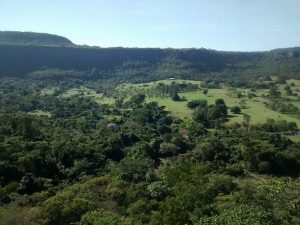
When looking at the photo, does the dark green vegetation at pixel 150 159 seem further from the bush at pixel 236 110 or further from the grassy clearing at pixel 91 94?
the grassy clearing at pixel 91 94

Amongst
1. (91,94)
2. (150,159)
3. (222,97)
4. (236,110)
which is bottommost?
(91,94)

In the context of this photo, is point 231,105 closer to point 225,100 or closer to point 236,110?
point 225,100

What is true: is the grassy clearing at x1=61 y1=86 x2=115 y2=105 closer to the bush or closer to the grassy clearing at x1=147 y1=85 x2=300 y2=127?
the grassy clearing at x1=147 y1=85 x2=300 y2=127

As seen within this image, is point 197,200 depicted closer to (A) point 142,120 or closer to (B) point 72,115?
(A) point 142,120

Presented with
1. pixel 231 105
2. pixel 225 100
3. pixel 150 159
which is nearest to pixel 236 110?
pixel 231 105

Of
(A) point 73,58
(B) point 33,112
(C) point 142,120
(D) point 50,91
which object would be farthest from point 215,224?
(A) point 73,58

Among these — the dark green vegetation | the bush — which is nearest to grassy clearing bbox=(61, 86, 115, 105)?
Result: the dark green vegetation

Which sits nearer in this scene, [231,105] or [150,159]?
[150,159]

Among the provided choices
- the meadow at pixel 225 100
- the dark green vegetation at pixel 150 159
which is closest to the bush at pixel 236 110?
the dark green vegetation at pixel 150 159

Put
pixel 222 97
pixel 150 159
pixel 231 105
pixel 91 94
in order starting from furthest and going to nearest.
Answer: pixel 91 94 → pixel 222 97 → pixel 231 105 → pixel 150 159
